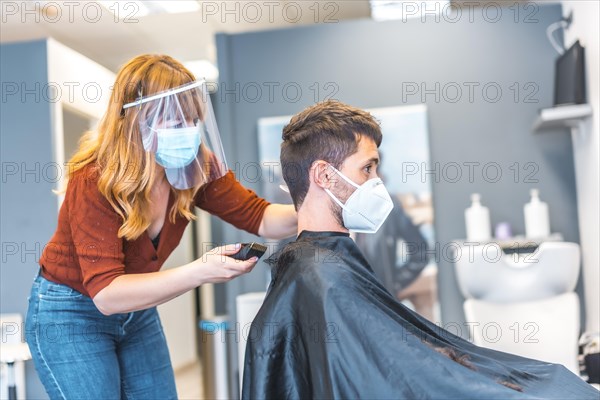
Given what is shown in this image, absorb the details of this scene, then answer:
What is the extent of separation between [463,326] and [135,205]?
240 cm

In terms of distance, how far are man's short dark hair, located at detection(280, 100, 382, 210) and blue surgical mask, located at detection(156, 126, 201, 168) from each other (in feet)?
0.82

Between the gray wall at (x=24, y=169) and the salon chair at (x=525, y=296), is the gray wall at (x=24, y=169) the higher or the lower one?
the higher one

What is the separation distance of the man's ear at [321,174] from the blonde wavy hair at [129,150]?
410 mm

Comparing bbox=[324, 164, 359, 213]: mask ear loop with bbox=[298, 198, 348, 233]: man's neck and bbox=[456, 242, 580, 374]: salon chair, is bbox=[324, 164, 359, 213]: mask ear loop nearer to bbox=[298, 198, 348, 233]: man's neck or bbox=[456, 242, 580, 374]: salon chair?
bbox=[298, 198, 348, 233]: man's neck

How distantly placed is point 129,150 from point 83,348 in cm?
52

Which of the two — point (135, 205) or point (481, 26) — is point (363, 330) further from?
point (481, 26)

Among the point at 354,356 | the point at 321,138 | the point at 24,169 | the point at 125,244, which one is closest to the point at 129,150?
the point at 125,244

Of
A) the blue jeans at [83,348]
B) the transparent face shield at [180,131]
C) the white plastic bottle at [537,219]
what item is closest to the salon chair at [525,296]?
the white plastic bottle at [537,219]

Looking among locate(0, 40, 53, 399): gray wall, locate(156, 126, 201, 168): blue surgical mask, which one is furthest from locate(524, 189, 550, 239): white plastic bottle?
locate(0, 40, 53, 399): gray wall

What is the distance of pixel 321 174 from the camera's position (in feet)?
5.74

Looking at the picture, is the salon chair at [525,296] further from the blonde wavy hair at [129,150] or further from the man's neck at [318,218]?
the blonde wavy hair at [129,150]

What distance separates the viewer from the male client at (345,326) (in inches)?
55.1

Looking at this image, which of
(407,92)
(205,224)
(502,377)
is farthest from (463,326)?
(205,224)

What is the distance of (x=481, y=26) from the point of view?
3.68 metres
